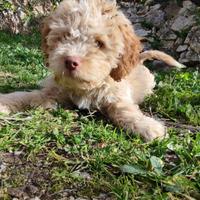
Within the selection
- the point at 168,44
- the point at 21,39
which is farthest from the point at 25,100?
the point at 21,39

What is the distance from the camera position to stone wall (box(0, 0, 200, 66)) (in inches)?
352

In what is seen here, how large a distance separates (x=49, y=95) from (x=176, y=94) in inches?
59.2

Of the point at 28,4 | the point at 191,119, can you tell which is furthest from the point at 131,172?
the point at 28,4

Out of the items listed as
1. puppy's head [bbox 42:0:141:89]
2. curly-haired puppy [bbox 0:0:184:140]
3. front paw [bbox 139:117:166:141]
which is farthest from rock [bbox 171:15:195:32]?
front paw [bbox 139:117:166:141]

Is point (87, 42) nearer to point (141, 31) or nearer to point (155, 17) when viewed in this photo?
point (141, 31)

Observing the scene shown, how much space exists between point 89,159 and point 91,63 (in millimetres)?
1065

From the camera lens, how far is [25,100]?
4.69 meters

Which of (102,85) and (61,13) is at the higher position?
(61,13)

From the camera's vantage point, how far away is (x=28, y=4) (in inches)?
471

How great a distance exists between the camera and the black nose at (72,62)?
4.09 m

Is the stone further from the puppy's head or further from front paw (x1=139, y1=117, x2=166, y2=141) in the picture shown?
front paw (x1=139, y1=117, x2=166, y2=141)

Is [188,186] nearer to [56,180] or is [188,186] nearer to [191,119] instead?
[56,180]

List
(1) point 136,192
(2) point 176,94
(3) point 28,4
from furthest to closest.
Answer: (3) point 28,4 < (2) point 176,94 < (1) point 136,192

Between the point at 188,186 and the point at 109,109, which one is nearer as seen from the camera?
the point at 188,186
